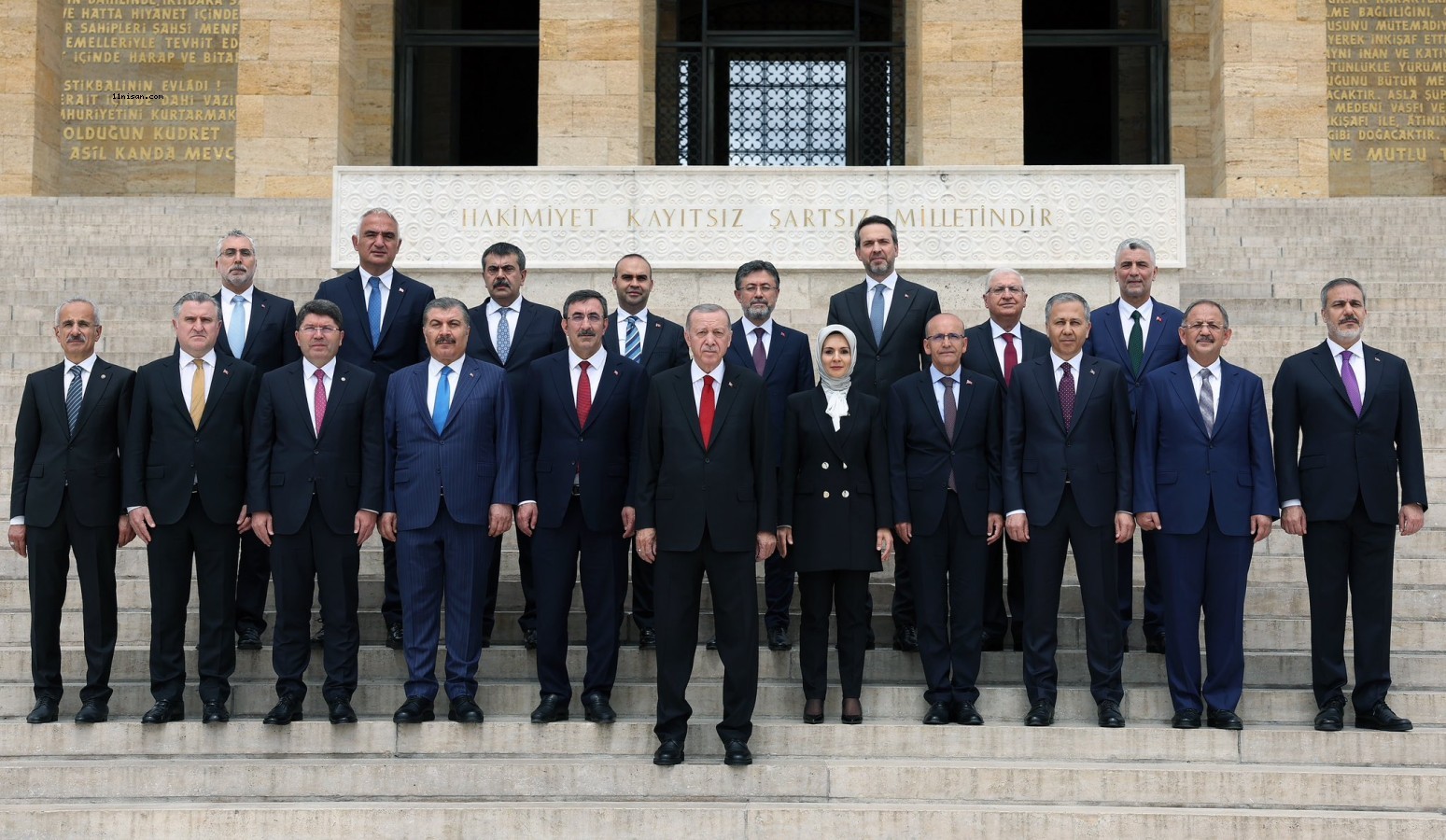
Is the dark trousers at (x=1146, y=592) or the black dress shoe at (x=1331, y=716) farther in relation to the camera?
the dark trousers at (x=1146, y=592)

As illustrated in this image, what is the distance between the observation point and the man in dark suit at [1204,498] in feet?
22.9

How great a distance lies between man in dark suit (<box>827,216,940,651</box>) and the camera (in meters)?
7.98

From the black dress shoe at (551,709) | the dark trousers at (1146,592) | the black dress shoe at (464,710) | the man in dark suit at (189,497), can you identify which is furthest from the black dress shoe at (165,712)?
the dark trousers at (1146,592)

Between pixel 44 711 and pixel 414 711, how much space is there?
169 centimetres

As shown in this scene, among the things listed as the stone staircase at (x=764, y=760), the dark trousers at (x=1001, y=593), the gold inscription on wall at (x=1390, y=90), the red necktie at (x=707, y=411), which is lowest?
the stone staircase at (x=764, y=760)

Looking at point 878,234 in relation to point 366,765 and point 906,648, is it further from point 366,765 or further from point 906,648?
point 366,765

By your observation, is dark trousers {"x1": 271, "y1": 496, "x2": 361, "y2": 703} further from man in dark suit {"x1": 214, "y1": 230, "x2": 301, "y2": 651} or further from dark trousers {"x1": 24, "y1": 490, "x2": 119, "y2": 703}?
dark trousers {"x1": 24, "y1": 490, "x2": 119, "y2": 703}

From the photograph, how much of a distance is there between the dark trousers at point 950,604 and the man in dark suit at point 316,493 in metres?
2.52

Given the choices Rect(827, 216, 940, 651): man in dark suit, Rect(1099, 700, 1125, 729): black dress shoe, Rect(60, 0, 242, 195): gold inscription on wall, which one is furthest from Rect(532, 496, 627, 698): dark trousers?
Rect(60, 0, 242, 195): gold inscription on wall

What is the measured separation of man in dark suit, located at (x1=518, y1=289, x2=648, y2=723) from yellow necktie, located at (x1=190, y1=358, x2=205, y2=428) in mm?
1477

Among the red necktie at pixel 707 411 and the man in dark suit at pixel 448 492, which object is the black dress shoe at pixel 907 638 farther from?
the man in dark suit at pixel 448 492

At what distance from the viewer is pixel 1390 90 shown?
19.2 metres

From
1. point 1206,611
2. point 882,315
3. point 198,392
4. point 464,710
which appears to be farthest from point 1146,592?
point 198,392

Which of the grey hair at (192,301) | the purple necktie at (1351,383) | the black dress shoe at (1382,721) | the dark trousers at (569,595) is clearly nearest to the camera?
the black dress shoe at (1382,721)
